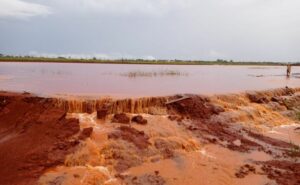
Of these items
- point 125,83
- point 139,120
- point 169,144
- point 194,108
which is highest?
point 125,83

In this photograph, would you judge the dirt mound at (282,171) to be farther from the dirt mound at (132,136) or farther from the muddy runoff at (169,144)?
the dirt mound at (132,136)

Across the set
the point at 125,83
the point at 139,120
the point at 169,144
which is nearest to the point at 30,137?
the point at 139,120

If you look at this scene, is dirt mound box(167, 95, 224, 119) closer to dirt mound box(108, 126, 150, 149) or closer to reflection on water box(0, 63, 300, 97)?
reflection on water box(0, 63, 300, 97)

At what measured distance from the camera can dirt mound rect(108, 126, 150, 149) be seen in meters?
9.11

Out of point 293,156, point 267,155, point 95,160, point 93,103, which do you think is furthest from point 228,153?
point 93,103

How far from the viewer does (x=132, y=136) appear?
940cm

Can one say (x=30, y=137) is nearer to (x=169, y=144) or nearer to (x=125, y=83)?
(x=169, y=144)

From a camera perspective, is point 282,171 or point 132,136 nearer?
point 282,171

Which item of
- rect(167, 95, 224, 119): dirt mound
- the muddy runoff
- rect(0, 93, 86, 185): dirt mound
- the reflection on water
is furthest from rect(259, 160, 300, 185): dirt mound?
the reflection on water

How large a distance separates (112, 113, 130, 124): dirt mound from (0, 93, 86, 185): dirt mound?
1.45m

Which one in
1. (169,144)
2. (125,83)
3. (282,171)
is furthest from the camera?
(125,83)

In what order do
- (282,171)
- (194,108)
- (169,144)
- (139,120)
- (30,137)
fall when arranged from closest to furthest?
(282,171), (30,137), (169,144), (139,120), (194,108)

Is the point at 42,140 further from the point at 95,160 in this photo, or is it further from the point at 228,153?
the point at 228,153

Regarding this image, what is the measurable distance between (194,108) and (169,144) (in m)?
3.43
